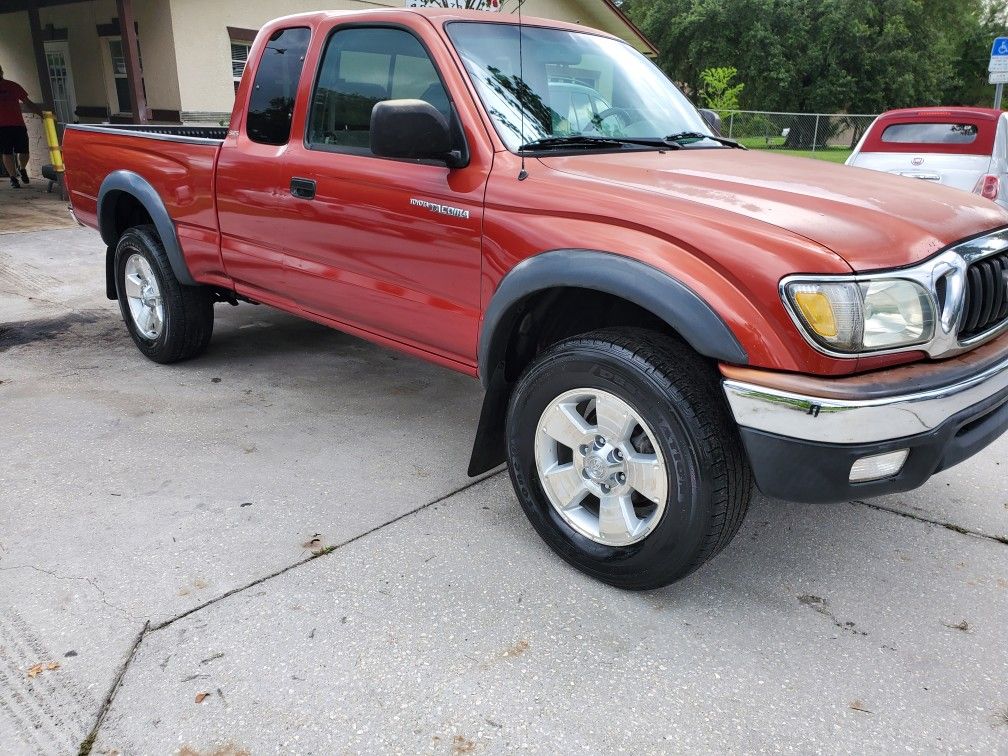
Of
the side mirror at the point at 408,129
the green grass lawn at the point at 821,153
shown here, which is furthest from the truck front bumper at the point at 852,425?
the green grass lawn at the point at 821,153

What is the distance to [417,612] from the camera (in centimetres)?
264

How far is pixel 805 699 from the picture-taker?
2293mm

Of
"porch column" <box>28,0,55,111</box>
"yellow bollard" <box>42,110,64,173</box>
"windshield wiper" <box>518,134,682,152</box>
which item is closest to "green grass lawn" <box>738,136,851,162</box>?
"porch column" <box>28,0,55,111</box>

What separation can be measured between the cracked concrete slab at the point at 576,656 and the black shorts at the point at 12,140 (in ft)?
43.6

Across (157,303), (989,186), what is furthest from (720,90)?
(157,303)

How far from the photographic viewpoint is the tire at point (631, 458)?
242 centimetres

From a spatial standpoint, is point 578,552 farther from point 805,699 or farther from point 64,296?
point 64,296

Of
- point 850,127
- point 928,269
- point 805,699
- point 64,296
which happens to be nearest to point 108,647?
point 805,699

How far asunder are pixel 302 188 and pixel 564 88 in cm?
125

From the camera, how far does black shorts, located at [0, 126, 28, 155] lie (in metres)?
13.1

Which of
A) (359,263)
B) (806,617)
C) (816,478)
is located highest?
(359,263)

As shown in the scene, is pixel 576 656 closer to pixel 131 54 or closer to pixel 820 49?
pixel 131 54

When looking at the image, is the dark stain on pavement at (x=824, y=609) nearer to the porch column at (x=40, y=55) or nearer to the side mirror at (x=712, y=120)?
the side mirror at (x=712, y=120)

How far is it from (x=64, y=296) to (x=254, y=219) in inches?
151
